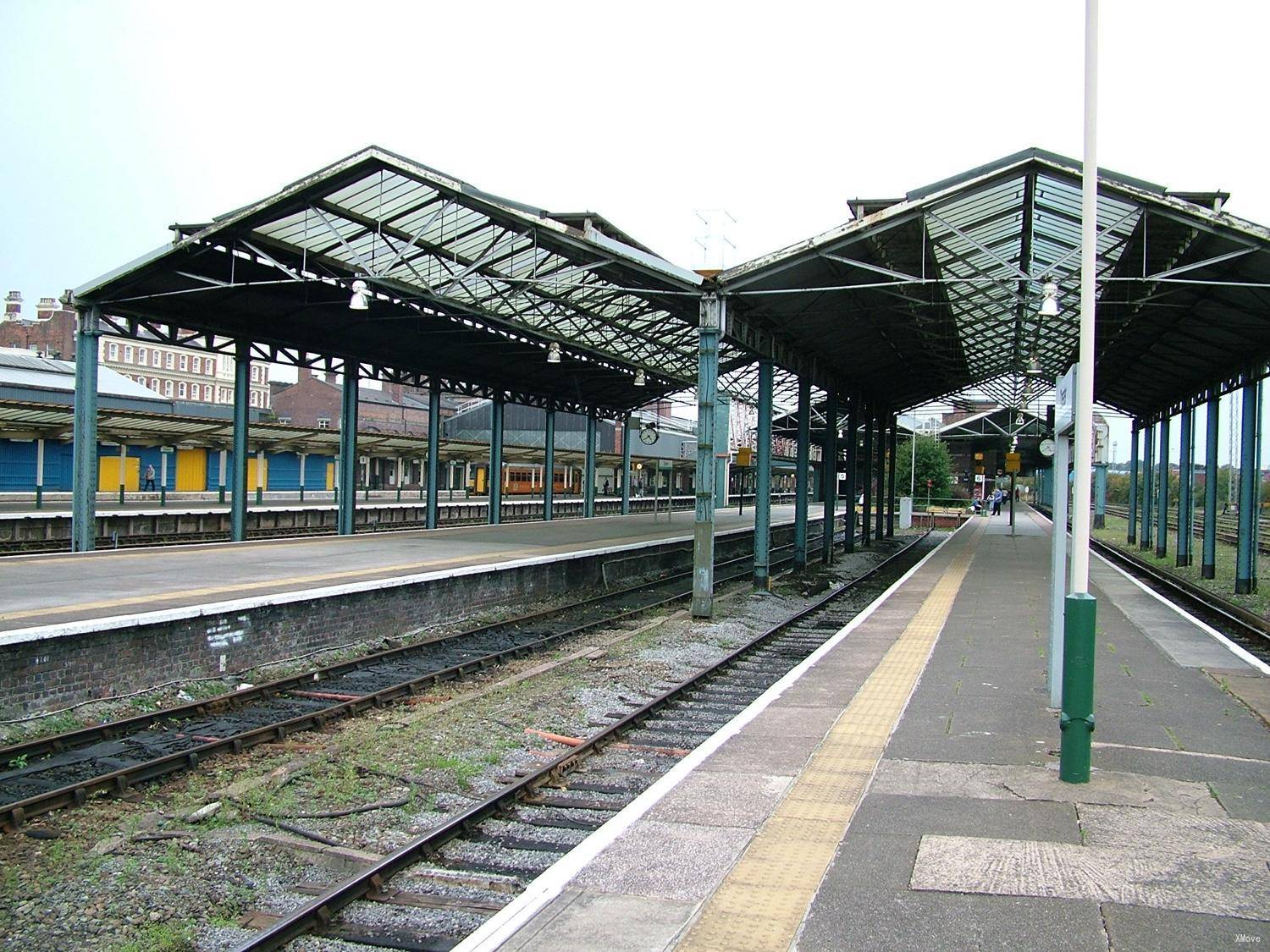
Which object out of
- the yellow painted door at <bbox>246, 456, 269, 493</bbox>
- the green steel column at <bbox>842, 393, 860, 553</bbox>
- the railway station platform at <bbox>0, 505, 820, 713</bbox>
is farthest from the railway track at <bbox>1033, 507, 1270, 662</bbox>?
the yellow painted door at <bbox>246, 456, 269, 493</bbox>

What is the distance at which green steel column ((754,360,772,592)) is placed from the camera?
65.6 ft

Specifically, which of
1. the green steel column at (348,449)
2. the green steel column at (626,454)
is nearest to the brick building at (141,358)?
the green steel column at (626,454)

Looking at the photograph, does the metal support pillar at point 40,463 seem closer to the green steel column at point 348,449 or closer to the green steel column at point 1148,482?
the green steel column at point 348,449

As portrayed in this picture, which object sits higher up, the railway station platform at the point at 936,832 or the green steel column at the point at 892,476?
the green steel column at the point at 892,476

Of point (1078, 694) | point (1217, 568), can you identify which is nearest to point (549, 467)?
point (1217, 568)

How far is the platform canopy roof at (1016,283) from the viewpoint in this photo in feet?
48.7

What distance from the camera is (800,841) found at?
5164 millimetres

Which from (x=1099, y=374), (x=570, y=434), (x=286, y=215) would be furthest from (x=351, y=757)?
(x=570, y=434)

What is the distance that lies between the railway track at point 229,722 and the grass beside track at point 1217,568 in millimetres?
13720

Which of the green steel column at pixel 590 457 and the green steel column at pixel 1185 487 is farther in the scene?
the green steel column at pixel 590 457

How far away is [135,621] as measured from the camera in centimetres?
1002

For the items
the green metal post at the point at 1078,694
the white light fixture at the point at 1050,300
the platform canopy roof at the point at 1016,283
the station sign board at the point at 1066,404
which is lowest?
the green metal post at the point at 1078,694

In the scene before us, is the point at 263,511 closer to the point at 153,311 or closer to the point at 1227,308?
the point at 153,311

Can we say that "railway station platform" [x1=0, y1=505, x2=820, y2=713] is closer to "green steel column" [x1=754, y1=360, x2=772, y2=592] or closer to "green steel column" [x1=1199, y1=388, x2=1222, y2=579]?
"green steel column" [x1=754, y1=360, x2=772, y2=592]
